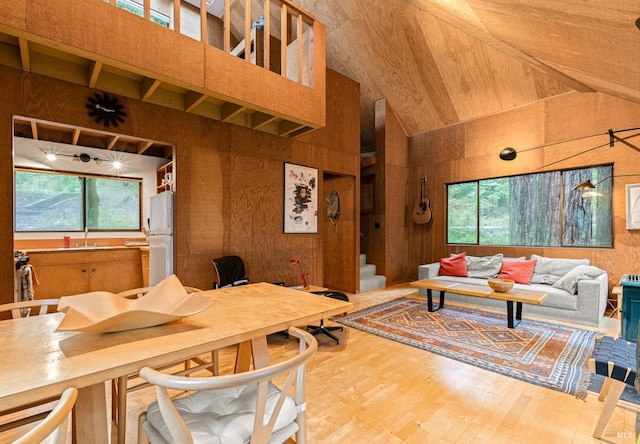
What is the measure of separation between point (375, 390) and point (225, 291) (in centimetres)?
132

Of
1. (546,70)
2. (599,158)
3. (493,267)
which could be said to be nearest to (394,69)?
(546,70)

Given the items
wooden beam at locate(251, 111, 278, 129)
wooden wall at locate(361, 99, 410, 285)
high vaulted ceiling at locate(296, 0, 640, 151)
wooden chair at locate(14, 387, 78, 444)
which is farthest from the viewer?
wooden wall at locate(361, 99, 410, 285)

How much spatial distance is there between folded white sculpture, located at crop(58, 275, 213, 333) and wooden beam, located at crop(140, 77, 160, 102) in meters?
2.10

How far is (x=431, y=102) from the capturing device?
222 inches

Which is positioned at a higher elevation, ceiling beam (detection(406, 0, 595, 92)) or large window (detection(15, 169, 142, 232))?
ceiling beam (detection(406, 0, 595, 92))

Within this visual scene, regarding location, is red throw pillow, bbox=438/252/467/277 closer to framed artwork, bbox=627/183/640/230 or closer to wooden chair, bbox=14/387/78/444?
framed artwork, bbox=627/183/640/230

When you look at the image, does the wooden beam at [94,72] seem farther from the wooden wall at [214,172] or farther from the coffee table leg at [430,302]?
the coffee table leg at [430,302]

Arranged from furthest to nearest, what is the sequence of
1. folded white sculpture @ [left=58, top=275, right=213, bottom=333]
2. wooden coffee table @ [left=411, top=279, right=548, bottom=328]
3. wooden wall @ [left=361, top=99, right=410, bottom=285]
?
wooden wall @ [left=361, top=99, right=410, bottom=285]
wooden coffee table @ [left=411, top=279, right=548, bottom=328]
folded white sculpture @ [left=58, top=275, right=213, bottom=333]

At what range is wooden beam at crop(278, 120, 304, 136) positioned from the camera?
388 cm

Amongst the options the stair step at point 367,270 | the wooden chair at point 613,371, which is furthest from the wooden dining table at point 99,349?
the stair step at point 367,270

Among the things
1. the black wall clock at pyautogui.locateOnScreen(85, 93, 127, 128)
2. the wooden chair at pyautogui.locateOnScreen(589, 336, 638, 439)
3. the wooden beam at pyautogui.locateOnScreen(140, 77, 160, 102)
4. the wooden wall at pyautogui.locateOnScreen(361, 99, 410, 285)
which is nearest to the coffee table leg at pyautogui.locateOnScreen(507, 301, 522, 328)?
the wooden chair at pyautogui.locateOnScreen(589, 336, 638, 439)

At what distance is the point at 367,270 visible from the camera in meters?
6.02

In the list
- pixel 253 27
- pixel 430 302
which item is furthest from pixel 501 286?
pixel 253 27

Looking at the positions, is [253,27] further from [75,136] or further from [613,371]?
[613,371]
